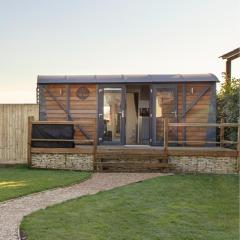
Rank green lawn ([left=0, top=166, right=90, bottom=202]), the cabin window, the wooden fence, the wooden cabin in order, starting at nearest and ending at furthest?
1. green lawn ([left=0, top=166, right=90, bottom=202])
2. the wooden fence
3. the wooden cabin
4. the cabin window

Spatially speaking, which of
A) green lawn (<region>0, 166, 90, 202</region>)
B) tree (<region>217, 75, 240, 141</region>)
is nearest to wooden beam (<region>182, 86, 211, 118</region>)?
tree (<region>217, 75, 240, 141</region>)

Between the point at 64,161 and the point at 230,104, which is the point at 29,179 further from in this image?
the point at 230,104

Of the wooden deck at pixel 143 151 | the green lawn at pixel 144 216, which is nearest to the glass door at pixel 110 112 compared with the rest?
the wooden deck at pixel 143 151

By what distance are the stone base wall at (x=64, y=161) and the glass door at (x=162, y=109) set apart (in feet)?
8.79

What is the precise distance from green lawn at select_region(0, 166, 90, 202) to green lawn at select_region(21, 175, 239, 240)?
143 centimetres

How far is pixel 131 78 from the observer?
14.1 meters

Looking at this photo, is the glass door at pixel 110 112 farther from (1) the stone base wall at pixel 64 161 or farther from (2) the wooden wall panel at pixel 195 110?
(2) the wooden wall panel at pixel 195 110

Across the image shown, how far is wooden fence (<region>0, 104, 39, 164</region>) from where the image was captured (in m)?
13.6

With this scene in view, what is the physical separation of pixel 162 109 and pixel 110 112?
1761 millimetres

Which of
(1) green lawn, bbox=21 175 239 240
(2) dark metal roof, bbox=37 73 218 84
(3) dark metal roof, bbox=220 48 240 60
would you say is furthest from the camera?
(3) dark metal roof, bbox=220 48 240 60

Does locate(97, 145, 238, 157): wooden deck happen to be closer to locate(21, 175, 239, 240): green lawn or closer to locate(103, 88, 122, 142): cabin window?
locate(103, 88, 122, 142): cabin window

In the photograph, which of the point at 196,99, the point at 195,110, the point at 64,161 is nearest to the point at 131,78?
the point at 196,99

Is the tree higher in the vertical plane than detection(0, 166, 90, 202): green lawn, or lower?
higher

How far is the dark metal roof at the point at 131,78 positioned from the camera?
13.9 metres
